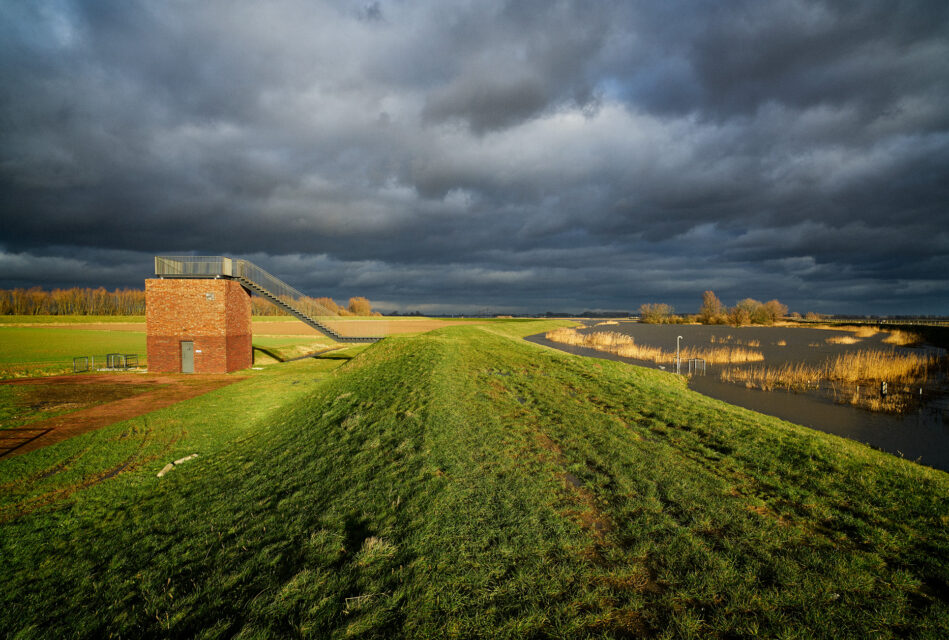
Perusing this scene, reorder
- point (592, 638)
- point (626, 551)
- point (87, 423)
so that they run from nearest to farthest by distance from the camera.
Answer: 1. point (592, 638)
2. point (626, 551)
3. point (87, 423)

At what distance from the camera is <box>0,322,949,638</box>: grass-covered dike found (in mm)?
4773

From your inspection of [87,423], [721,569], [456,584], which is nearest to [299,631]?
[456,584]

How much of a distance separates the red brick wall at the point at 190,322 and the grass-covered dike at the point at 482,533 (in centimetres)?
1708

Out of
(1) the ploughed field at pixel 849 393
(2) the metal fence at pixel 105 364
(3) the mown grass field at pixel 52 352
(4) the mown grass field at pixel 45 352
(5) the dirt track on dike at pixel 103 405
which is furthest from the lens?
(2) the metal fence at pixel 105 364

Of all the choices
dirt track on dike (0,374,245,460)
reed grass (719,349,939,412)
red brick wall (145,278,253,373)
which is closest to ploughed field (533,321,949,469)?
reed grass (719,349,939,412)

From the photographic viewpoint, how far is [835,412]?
733 inches

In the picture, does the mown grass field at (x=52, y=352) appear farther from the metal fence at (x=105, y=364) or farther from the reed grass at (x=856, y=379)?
the reed grass at (x=856, y=379)

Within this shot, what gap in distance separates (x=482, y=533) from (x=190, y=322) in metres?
30.9

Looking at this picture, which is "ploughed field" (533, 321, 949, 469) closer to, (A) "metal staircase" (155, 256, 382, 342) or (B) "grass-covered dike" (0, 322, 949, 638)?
(B) "grass-covered dike" (0, 322, 949, 638)

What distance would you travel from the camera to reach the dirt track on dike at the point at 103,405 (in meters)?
13.6

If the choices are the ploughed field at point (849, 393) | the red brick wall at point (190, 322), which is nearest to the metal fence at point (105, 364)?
the red brick wall at point (190, 322)

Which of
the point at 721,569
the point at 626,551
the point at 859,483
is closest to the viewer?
the point at 721,569

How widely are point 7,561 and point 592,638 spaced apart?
10.6 meters

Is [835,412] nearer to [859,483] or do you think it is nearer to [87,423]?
[859,483]
